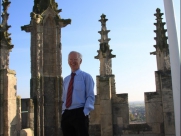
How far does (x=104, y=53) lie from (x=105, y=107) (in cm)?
298

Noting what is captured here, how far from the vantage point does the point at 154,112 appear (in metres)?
7.40

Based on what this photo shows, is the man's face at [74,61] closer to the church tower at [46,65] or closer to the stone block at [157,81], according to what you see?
the church tower at [46,65]

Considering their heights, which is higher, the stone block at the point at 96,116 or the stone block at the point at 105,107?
the stone block at the point at 105,107

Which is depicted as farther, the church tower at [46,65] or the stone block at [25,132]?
the church tower at [46,65]

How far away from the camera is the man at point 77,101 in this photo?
3.30 m

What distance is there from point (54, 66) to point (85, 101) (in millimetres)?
4584

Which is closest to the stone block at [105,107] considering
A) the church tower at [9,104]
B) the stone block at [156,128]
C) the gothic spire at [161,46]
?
the stone block at [156,128]

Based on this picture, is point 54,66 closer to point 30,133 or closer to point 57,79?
point 57,79

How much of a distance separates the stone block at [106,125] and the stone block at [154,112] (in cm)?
111

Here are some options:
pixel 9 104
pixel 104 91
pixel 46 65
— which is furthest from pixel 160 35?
pixel 9 104

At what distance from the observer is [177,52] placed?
2.30 m

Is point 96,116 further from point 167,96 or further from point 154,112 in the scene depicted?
point 167,96

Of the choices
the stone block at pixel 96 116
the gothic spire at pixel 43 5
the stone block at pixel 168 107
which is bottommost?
the stone block at pixel 96 116

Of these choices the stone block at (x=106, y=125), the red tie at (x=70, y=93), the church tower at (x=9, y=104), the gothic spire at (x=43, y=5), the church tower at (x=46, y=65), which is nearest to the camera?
the red tie at (x=70, y=93)
